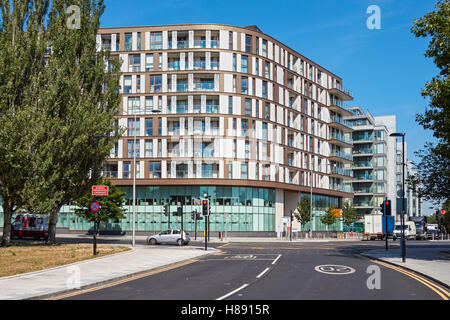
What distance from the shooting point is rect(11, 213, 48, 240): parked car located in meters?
44.7

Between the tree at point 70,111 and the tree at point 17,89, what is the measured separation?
0.59 metres

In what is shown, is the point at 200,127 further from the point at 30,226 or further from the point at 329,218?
the point at 30,226

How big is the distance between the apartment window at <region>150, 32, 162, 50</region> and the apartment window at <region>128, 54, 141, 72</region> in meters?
2.37

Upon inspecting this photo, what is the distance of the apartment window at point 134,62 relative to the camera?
66.1 m

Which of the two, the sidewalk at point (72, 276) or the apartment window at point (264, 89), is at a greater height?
the apartment window at point (264, 89)

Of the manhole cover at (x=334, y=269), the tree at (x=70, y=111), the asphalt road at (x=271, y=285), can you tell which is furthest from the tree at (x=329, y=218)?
the asphalt road at (x=271, y=285)

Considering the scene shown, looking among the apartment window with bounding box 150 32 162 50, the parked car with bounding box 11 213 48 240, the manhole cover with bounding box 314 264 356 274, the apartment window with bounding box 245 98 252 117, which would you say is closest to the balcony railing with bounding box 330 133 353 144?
the apartment window with bounding box 245 98 252 117

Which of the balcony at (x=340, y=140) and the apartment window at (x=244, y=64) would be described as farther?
the balcony at (x=340, y=140)

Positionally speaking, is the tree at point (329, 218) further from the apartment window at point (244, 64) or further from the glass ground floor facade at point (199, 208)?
the apartment window at point (244, 64)

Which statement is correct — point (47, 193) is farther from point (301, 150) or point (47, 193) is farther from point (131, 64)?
point (301, 150)

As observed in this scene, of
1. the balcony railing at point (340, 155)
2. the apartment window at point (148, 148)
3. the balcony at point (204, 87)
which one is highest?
the balcony at point (204, 87)

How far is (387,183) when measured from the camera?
378 ft

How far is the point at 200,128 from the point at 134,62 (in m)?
13.3

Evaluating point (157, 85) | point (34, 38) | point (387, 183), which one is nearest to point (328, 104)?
point (157, 85)
